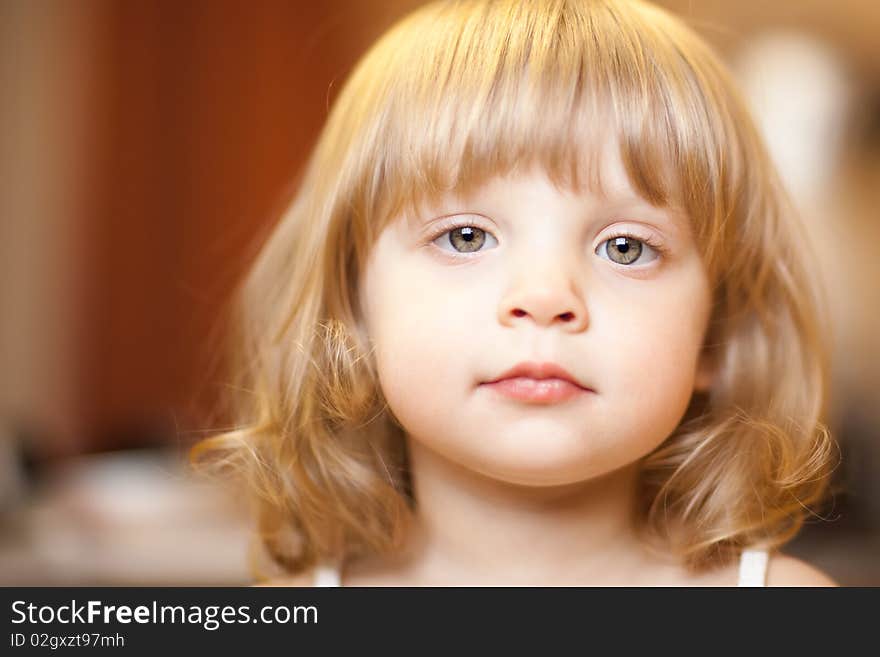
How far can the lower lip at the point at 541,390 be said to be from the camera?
25.8 inches

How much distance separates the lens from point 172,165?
241 centimetres

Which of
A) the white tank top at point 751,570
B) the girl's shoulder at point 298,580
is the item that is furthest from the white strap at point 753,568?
the girl's shoulder at point 298,580

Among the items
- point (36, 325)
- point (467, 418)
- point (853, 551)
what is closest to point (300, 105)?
point (36, 325)

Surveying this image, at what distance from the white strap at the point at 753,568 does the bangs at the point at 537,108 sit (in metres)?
0.30

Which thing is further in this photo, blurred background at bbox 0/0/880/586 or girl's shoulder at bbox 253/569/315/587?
blurred background at bbox 0/0/880/586

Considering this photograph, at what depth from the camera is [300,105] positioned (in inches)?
96.5

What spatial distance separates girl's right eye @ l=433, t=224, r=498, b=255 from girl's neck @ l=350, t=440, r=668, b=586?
0.63 ft

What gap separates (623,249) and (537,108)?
12 centimetres

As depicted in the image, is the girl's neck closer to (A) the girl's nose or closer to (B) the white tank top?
(B) the white tank top

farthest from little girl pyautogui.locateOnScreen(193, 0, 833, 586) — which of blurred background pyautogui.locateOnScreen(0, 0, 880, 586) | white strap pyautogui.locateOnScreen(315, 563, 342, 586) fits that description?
blurred background pyautogui.locateOnScreen(0, 0, 880, 586)

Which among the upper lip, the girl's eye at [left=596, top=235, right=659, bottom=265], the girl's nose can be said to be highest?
the girl's eye at [left=596, top=235, right=659, bottom=265]

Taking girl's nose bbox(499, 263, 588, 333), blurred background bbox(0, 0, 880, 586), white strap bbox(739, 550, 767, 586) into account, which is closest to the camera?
girl's nose bbox(499, 263, 588, 333)

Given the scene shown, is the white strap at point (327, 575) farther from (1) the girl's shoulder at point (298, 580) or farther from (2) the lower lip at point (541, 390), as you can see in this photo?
(2) the lower lip at point (541, 390)

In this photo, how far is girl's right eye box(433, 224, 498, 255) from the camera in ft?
2.32
